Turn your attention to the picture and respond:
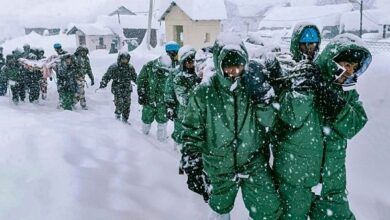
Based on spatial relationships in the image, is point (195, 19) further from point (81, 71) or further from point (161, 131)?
point (161, 131)

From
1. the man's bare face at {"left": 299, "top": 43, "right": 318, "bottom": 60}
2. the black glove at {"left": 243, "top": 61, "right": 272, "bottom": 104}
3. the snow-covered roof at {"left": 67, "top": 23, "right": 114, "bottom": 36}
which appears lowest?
the black glove at {"left": 243, "top": 61, "right": 272, "bottom": 104}

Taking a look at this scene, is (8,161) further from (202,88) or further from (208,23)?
(208,23)

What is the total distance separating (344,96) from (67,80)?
8322mm

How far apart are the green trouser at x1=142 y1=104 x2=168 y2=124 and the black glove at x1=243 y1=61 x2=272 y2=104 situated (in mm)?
4347

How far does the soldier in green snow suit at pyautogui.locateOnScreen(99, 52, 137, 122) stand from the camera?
8.21 m

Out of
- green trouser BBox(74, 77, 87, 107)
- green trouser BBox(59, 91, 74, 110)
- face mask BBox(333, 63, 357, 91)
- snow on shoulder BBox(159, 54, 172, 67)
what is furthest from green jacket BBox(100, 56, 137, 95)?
face mask BBox(333, 63, 357, 91)

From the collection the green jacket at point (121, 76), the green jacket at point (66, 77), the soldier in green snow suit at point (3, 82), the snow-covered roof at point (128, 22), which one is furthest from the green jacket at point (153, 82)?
the snow-covered roof at point (128, 22)

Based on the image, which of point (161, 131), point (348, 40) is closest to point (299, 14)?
point (161, 131)

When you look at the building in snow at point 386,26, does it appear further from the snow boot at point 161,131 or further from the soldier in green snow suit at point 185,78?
the soldier in green snow suit at point 185,78

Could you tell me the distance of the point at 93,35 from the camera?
4075 centimetres

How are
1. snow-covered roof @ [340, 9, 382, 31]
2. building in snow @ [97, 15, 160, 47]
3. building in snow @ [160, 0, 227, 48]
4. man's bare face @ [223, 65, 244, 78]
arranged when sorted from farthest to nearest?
snow-covered roof @ [340, 9, 382, 31], building in snow @ [97, 15, 160, 47], building in snow @ [160, 0, 227, 48], man's bare face @ [223, 65, 244, 78]

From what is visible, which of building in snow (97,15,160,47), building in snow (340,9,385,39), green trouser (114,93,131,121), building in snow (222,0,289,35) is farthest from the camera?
building in snow (222,0,289,35)

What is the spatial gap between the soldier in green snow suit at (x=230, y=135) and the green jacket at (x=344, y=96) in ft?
1.69

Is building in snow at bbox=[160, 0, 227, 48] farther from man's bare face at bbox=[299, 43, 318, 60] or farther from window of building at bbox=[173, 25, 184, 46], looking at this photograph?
man's bare face at bbox=[299, 43, 318, 60]
